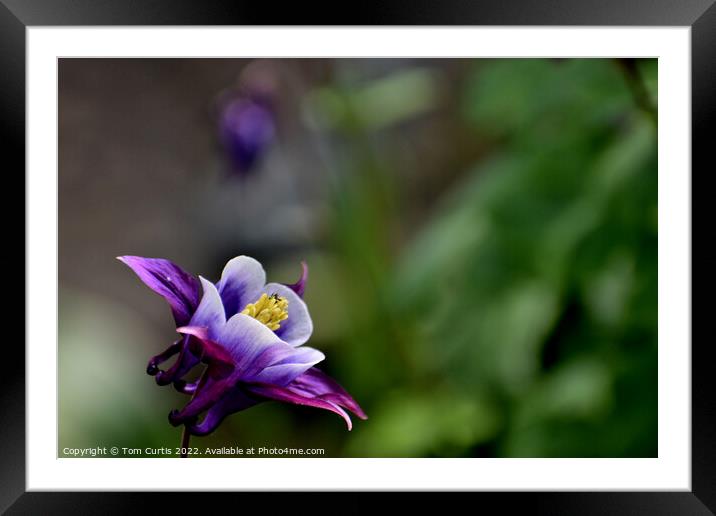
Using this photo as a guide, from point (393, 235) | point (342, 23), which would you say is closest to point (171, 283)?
point (342, 23)

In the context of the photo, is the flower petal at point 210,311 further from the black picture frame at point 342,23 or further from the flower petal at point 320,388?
the black picture frame at point 342,23

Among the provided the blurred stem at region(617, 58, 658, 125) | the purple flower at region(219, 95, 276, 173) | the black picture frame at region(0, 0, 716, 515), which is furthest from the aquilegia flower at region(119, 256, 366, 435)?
the purple flower at region(219, 95, 276, 173)

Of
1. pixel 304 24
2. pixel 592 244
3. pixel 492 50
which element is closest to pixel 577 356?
pixel 592 244

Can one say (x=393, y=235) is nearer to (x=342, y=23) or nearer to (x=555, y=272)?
(x=555, y=272)

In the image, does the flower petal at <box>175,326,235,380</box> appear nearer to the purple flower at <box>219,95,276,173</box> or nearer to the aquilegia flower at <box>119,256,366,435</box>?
the aquilegia flower at <box>119,256,366,435</box>

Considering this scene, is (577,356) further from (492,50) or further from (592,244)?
(492,50)
